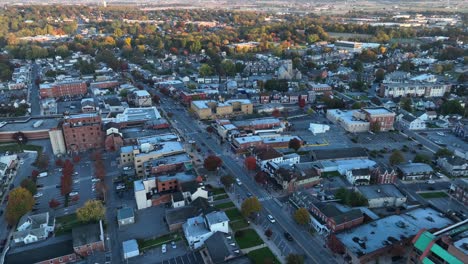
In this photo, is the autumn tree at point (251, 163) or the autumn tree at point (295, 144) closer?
the autumn tree at point (251, 163)

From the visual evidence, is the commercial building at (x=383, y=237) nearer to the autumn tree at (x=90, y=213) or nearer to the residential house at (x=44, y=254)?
the autumn tree at (x=90, y=213)

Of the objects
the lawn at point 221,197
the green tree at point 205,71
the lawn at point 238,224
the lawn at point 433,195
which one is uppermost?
the green tree at point 205,71

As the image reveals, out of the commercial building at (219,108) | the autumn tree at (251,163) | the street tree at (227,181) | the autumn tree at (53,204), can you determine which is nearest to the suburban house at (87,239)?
the autumn tree at (53,204)

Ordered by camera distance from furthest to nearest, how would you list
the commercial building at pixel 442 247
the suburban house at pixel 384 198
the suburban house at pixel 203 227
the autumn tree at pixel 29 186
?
the autumn tree at pixel 29 186 < the suburban house at pixel 384 198 < the suburban house at pixel 203 227 < the commercial building at pixel 442 247

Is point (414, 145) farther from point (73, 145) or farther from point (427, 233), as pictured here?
point (73, 145)

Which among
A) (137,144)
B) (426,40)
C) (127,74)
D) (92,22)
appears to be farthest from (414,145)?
(92,22)

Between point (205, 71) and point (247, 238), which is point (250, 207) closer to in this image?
point (247, 238)
